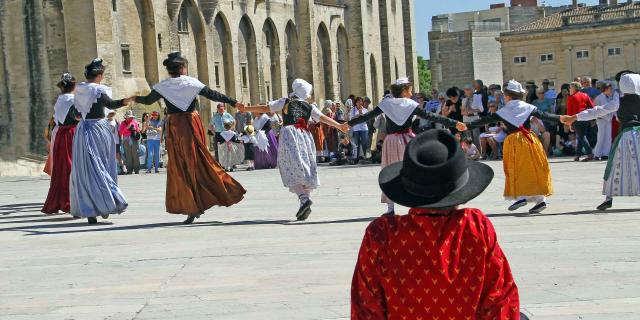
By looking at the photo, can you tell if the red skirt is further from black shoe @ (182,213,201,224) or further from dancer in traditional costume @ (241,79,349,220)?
dancer in traditional costume @ (241,79,349,220)

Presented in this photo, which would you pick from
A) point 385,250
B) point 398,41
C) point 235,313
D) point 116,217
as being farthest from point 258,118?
point 398,41

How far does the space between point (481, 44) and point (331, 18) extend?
39.4m

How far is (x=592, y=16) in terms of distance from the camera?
8662 cm

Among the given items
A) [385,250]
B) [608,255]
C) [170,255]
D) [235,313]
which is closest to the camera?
[385,250]

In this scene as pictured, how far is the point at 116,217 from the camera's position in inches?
625

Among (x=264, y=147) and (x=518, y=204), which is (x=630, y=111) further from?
(x=264, y=147)

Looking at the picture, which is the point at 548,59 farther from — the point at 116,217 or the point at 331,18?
the point at 116,217

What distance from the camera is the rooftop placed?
85.3m

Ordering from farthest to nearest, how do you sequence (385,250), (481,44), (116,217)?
(481,44) → (116,217) → (385,250)

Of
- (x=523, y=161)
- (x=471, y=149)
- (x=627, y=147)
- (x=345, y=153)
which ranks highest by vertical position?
(x=627, y=147)

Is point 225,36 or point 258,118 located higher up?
point 225,36

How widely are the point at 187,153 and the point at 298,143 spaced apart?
1.38 metres

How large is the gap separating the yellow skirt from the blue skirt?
487cm

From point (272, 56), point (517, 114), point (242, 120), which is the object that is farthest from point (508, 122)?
point (272, 56)
